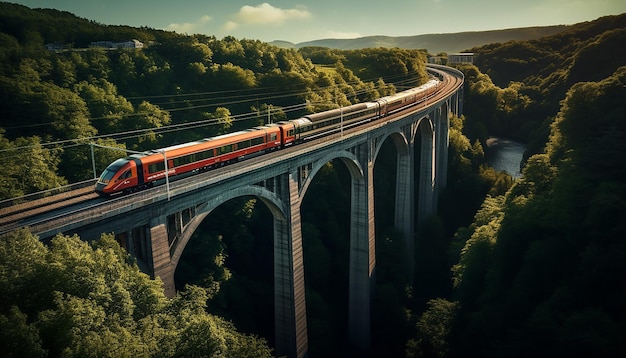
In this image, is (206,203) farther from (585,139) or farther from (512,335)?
(585,139)

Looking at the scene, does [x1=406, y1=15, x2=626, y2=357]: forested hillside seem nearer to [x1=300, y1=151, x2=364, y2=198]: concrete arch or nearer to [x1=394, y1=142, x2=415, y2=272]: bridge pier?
[x1=394, y1=142, x2=415, y2=272]: bridge pier

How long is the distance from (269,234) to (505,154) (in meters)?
54.5

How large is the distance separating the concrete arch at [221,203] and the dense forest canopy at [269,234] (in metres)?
2.51

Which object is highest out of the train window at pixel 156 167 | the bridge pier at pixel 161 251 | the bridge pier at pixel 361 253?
the train window at pixel 156 167

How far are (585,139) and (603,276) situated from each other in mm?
13057

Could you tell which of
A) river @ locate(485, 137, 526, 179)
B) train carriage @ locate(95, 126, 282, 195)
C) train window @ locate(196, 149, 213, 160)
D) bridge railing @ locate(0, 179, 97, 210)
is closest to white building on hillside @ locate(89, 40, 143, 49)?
train carriage @ locate(95, 126, 282, 195)

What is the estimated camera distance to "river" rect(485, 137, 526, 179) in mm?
71875

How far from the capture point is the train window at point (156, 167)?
23.4 m

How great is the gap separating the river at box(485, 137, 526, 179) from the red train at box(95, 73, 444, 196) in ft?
124

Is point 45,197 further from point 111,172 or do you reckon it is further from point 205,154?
point 205,154

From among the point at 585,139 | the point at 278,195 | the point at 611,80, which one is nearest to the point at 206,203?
the point at 278,195

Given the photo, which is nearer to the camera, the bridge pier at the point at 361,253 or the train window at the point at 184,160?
the train window at the point at 184,160

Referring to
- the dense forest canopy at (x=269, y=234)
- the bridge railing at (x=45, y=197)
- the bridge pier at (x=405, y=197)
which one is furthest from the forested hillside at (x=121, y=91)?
the bridge pier at (x=405, y=197)

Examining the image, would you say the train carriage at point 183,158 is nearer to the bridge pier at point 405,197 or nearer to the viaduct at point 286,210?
the viaduct at point 286,210
